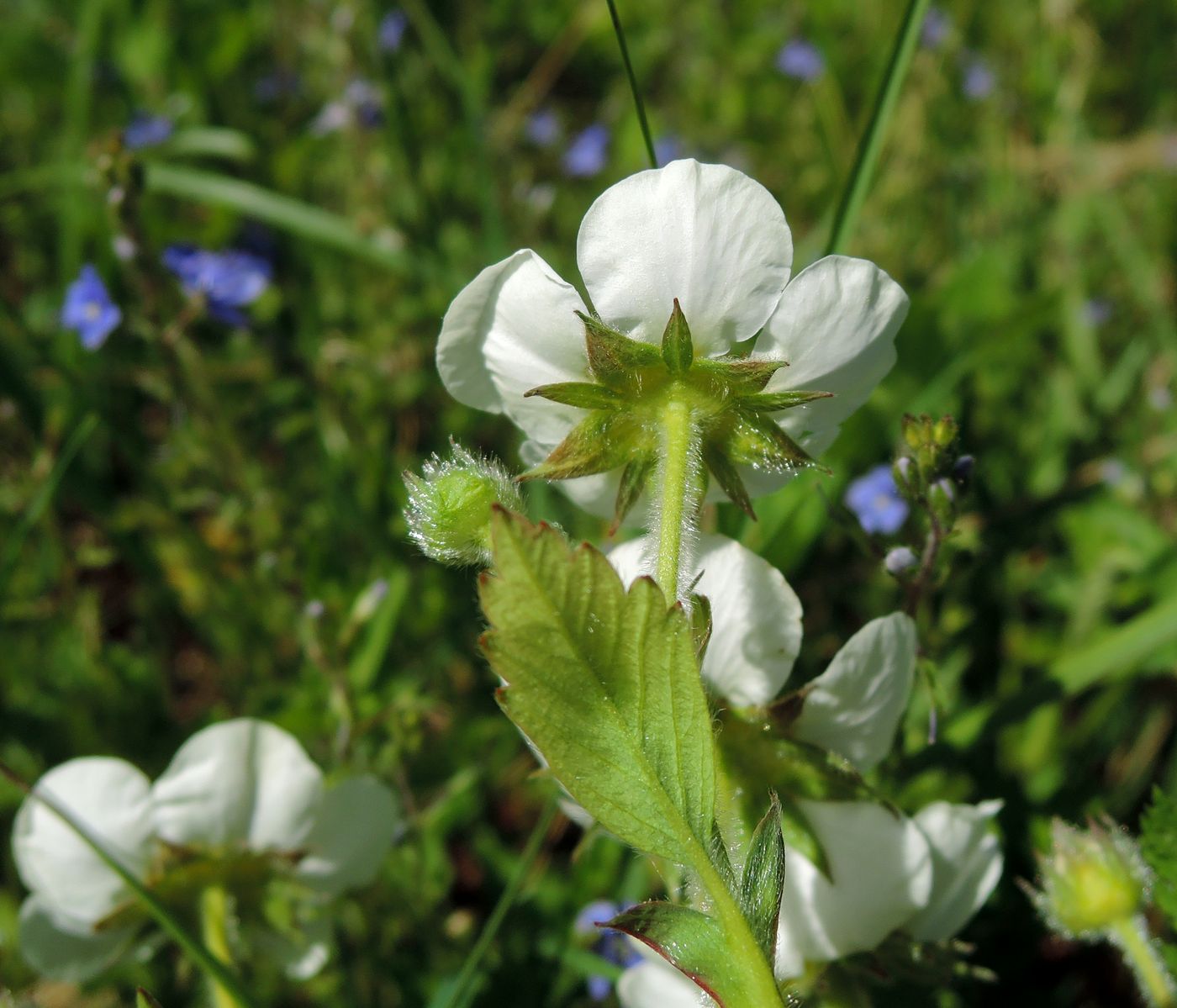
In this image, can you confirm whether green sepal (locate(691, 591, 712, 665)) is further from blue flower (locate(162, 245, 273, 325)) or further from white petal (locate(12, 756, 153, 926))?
blue flower (locate(162, 245, 273, 325))

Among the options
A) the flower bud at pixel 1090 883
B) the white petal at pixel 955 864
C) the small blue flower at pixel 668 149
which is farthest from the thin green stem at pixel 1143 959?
the small blue flower at pixel 668 149

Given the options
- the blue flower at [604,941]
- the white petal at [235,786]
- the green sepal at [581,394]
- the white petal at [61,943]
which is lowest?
the blue flower at [604,941]

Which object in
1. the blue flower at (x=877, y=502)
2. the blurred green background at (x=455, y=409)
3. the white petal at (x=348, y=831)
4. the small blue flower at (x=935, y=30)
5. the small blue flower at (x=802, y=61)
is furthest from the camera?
the small blue flower at (x=935, y=30)

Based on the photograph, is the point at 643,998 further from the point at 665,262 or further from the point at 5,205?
the point at 5,205

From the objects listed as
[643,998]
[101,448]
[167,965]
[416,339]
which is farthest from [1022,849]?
[101,448]

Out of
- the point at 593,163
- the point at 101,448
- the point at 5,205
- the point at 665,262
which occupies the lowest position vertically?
the point at 101,448

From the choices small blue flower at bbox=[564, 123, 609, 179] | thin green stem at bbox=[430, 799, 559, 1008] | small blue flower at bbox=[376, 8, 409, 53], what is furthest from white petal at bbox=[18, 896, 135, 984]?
small blue flower at bbox=[564, 123, 609, 179]

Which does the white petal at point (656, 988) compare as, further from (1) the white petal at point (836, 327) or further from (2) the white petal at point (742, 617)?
(1) the white petal at point (836, 327)
